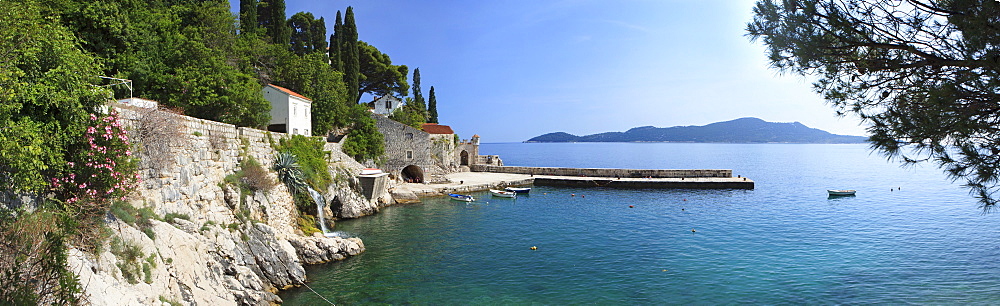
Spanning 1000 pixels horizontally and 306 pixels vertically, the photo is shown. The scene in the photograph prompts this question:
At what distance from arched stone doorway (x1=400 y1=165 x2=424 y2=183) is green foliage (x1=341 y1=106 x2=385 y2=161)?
404 centimetres

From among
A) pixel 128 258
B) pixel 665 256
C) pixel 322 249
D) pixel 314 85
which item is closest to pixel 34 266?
pixel 128 258

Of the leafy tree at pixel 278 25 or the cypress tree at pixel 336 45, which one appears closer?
the leafy tree at pixel 278 25

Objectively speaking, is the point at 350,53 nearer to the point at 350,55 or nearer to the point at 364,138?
Result: the point at 350,55

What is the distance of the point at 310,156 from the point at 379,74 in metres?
33.8

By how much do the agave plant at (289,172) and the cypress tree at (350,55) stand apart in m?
27.0

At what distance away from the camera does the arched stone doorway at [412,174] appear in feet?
145

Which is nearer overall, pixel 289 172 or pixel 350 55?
pixel 289 172

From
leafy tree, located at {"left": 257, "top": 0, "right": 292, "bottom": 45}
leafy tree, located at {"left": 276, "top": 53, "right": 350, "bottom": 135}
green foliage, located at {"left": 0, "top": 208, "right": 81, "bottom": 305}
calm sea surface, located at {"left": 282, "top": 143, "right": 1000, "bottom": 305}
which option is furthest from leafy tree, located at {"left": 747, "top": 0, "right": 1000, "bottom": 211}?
leafy tree, located at {"left": 257, "top": 0, "right": 292, "bottom": 45}


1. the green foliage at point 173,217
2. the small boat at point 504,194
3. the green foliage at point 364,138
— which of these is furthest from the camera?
the green foliage at point 364,138

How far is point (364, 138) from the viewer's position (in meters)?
40.1

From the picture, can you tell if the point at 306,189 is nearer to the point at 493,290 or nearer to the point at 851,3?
the point at 493,290

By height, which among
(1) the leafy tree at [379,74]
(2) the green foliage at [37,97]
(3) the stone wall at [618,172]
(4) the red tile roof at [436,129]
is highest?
(1) the leafy tree at [379,74]

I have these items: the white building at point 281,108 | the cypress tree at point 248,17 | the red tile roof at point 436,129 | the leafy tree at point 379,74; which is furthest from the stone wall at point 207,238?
the leafy tree at point 379,74

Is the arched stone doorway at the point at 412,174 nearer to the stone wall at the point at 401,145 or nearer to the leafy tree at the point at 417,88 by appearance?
the stone wall at the point at 401,145
